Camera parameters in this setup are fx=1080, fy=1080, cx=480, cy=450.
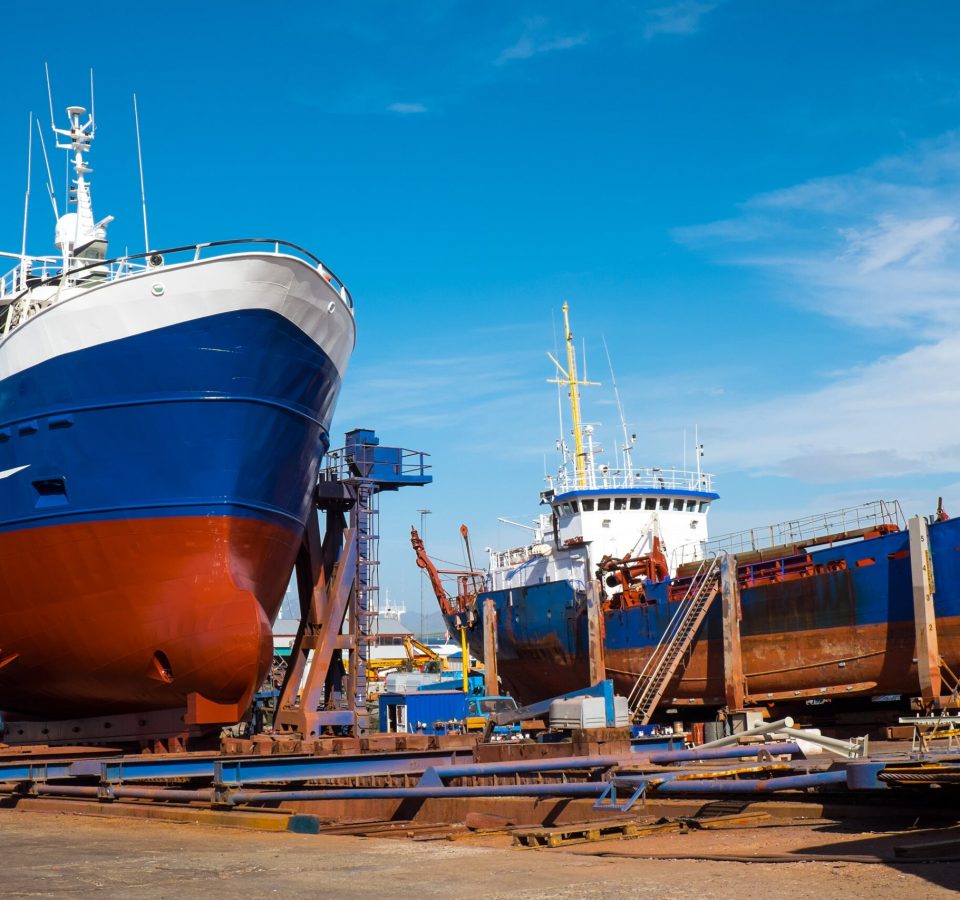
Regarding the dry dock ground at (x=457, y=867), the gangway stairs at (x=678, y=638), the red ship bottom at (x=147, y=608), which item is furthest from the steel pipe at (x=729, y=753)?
the gangway stairs at (x=678, y=638)

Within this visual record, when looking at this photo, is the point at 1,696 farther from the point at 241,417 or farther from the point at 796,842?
the point at 796,842

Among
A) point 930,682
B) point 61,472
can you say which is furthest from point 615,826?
point 930,682

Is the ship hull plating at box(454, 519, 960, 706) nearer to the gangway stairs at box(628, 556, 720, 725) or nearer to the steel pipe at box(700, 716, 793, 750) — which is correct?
the gangway stairs at box(628, 556, 720, 725)

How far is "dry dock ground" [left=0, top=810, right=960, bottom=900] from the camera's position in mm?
6905

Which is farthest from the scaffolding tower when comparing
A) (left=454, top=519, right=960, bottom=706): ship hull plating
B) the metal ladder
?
(left=454, top=519, right=960, bottom=706): ship hull plating

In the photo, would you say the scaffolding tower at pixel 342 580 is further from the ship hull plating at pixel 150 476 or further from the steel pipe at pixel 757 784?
the steel pipe at pixel 757 784

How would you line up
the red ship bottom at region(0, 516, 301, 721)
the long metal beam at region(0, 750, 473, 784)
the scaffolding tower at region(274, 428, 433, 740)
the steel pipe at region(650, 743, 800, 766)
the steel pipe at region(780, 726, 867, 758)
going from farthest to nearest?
the scaffolding tower at region(274, 428, 433, 740) → the red ship bottom at region(0, 516, 301, 721) → the steel pipe at region(650, 743, 800, 766) → the long metal beam at region(0, 750, 473, 784) → the steel pipe at region(780, 726, 867, 758)

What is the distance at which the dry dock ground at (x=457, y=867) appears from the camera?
6.90 meters

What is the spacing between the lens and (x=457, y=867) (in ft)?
27.3

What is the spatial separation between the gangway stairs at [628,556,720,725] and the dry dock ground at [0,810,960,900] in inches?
572

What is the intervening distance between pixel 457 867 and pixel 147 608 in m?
9.30

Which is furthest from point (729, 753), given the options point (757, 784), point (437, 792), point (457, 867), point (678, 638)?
point (678, 638)

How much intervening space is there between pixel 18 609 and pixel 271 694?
50.8ft

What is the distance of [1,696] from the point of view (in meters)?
18.6
